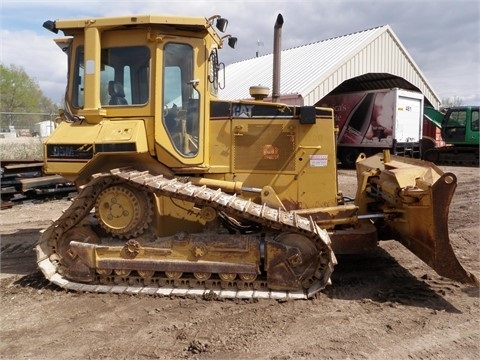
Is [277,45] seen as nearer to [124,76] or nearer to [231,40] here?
[231,40]

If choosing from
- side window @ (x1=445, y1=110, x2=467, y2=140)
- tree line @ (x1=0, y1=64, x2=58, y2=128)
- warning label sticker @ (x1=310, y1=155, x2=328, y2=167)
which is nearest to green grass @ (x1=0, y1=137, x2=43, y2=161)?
warning label sticker @ (x1=310, y1=155, x2=328, y2=167)

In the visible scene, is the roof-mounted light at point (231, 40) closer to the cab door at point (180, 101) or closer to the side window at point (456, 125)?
the cab door at point (180, 101)

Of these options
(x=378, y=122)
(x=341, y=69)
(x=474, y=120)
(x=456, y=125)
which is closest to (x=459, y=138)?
(x=456, y=125)

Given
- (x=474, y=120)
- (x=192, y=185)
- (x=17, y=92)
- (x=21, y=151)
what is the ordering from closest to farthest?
(x=192, y=185), (x=21, y=151), (x=474, y=120), (x=17, y=92)

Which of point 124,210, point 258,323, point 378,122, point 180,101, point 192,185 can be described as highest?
point 378,122

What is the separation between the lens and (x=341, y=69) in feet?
55.9

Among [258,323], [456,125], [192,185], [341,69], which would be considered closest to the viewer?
[258,323]

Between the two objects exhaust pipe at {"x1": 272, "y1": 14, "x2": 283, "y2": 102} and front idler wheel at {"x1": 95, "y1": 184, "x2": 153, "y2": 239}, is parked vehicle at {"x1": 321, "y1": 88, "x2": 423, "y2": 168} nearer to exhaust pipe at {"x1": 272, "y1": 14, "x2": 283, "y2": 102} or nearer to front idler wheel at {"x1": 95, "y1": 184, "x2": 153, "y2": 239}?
exhaust pipe at {"x1": 272, "y1": 14, "x2": 283, "y2": 102}

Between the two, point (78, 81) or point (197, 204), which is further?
point (78, 81)

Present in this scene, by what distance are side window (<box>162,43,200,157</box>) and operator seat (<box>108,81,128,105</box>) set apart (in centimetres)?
54

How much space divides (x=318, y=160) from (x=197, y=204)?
1.66 metres

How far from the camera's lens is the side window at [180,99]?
480 cm

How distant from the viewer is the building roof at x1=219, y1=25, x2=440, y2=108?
54.0 feet

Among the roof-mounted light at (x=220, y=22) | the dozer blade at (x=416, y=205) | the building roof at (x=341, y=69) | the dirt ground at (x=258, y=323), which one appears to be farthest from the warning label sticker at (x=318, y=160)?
the building roof at (x=341, y=69)
